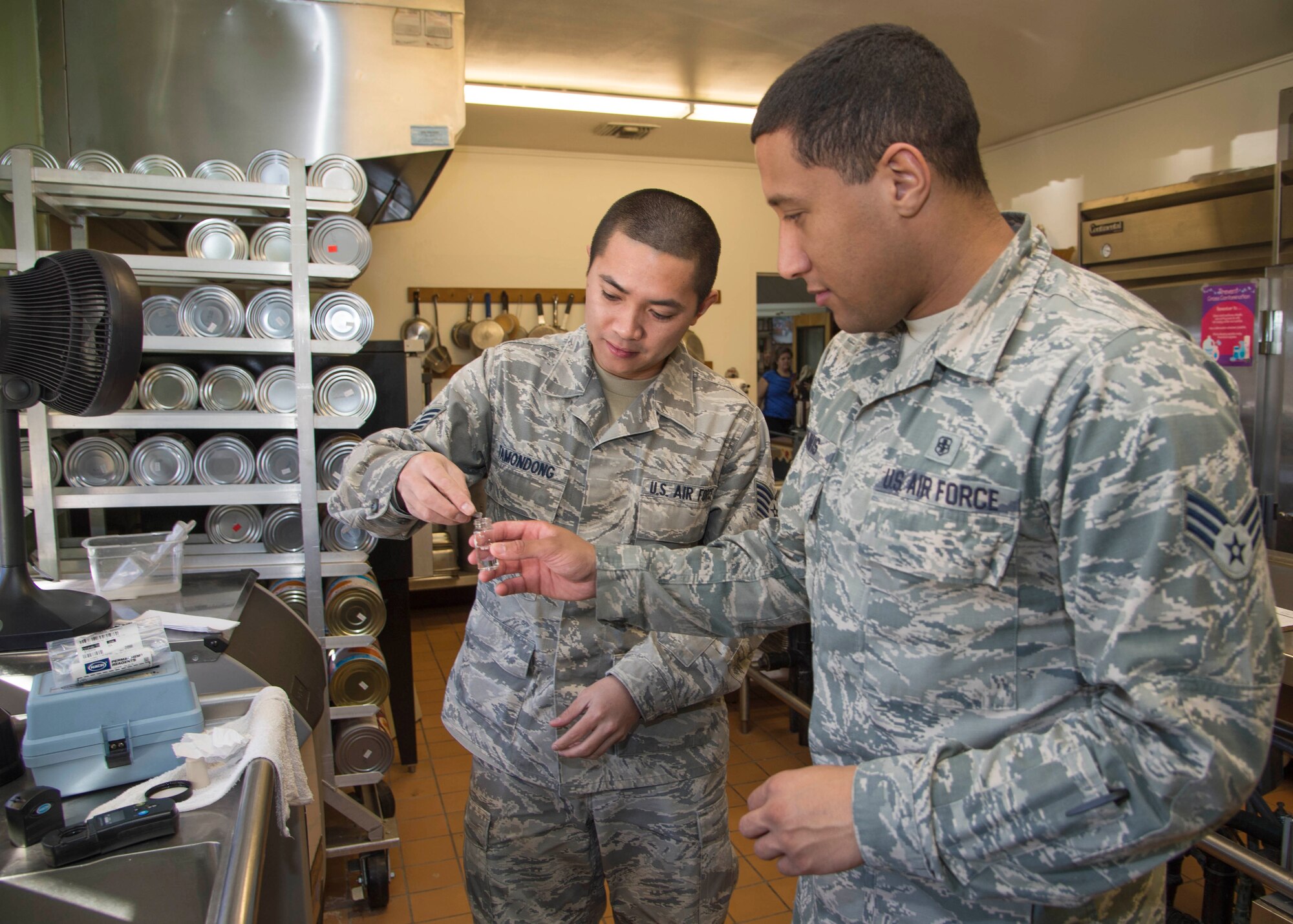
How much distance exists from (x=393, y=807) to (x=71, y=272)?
242 centimetres

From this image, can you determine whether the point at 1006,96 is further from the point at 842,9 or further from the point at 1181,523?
the point at 1181,523

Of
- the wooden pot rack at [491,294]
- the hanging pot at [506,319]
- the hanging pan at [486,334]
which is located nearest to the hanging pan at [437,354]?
the wooden pot rack at [491,294]

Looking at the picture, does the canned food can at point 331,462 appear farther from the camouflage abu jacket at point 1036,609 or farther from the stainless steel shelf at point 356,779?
the camouflage abu jacket at point 1036,609

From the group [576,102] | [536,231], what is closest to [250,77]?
[576,102]

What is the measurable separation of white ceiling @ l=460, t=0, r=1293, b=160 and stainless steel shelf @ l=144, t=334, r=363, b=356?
7.23 feet

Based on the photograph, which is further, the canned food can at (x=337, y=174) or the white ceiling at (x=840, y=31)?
the white ceiling at (x=840, y=31)

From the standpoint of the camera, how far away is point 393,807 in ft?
10.6

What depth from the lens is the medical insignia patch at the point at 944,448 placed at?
3.26 ft

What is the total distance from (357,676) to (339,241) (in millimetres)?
1568

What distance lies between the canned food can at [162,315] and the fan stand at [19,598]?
1.44m

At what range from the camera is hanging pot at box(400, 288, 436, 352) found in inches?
247

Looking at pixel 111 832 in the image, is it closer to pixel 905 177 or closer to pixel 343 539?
pixel 905 177

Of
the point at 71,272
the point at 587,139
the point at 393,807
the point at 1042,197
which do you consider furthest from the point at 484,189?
the point at 71,272

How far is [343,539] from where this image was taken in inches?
120
